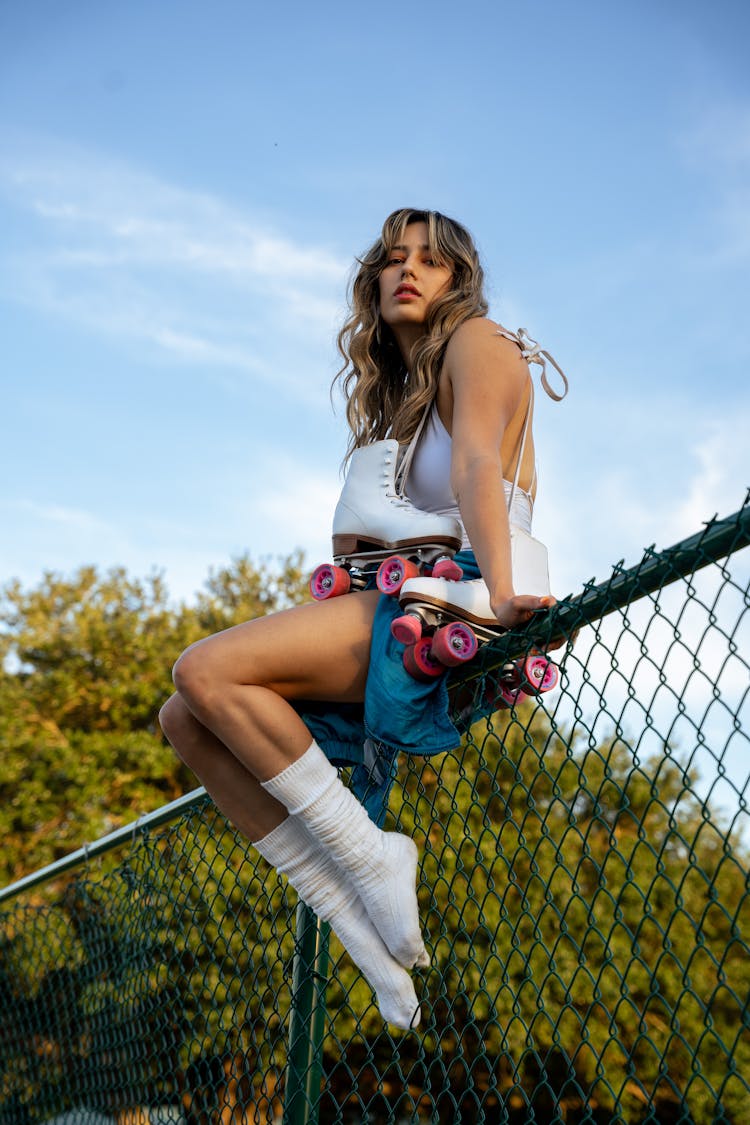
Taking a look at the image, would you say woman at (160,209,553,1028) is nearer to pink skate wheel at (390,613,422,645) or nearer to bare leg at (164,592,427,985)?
bare leg at (164,592,427,985)

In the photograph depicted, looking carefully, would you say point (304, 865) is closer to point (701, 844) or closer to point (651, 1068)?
point (651, 1068)

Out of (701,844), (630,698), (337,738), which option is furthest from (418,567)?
(701,844)

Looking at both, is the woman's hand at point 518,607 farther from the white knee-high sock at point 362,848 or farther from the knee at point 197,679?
the knee at point 197,679

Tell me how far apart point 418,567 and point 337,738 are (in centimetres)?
39

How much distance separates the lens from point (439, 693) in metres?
2.06

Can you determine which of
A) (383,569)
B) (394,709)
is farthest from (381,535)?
(394,709)

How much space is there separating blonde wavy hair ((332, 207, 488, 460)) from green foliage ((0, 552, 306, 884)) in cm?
1047

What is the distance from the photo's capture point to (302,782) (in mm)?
2020

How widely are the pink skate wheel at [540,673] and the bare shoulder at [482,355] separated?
693 millimetres

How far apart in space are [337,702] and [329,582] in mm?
242

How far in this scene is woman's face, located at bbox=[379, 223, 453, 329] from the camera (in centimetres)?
264

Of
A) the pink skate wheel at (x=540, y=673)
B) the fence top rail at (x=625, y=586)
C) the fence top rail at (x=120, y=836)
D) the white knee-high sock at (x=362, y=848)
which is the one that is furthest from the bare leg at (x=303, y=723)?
the fence top rail at (x=120, y=836)

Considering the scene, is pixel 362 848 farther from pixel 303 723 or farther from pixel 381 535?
pixel 381 535

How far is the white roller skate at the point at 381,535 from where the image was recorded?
2111 mm
